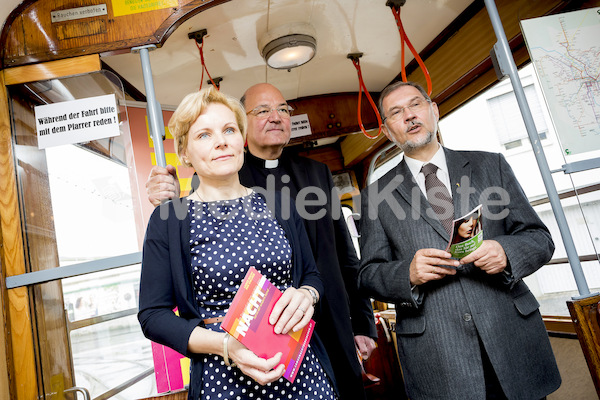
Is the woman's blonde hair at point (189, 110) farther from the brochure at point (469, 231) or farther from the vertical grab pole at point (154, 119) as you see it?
the brochure at point (469, 231)

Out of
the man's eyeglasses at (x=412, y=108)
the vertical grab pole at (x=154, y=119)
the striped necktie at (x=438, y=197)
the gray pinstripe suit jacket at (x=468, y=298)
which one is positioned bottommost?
the gray pinstripe suit jacket at (x=468, y=298)

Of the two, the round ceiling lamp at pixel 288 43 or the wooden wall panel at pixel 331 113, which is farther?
the wooden wall panel at pixel 331 113

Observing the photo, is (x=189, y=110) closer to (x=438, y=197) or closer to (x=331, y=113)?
(x=438, y=197)

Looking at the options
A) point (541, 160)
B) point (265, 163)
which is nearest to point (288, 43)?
point (265, 163)

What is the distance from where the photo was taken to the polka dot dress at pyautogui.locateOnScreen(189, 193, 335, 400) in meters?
1.13

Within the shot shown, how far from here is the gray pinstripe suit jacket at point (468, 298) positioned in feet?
4.74

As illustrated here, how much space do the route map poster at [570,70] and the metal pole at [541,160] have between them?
3.8 inches

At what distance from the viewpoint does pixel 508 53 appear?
75.4 inches

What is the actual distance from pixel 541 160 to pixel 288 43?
1.59m

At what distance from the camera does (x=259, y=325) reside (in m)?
1.00

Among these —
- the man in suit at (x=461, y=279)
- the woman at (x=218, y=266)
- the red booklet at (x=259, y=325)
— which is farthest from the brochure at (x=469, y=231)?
the red booklet at (x=259, y=325)

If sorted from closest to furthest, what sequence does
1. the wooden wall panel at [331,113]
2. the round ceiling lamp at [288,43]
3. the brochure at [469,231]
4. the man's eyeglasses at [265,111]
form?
the brochure at [469,231] < the man's eyeglasses at [265,111] < the round ceiling lamp at [288,43] < the wooden wall panel at [331,113]

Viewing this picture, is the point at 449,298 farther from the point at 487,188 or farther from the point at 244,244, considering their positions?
the point at 244,244

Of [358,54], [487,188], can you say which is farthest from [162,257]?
[358,54]
